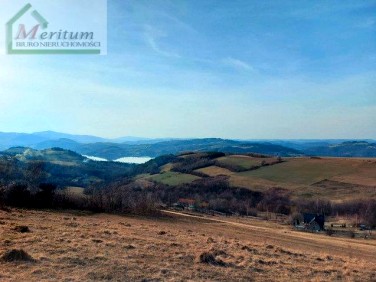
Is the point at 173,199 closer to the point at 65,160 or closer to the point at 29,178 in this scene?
the point at 29,178

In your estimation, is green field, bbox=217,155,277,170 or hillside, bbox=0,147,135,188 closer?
green field, bbox=217,155,277,170

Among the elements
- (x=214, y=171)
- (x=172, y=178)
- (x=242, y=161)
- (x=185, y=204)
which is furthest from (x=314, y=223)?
(x=242, y=161)

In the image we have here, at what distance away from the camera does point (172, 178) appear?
11612cm

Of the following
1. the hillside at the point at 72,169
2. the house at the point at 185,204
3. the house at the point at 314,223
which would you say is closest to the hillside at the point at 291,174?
the house at the point at 185,204

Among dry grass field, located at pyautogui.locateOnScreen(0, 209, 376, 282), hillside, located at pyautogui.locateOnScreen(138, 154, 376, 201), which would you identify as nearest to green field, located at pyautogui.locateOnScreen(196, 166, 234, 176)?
hillside, located at pyautogui.locateOnScreen(138, 154, 376, 201)

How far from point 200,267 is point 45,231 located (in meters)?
9.17

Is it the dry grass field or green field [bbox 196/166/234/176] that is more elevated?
the dry grass field

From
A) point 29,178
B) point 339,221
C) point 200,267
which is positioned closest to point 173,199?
point 339,221

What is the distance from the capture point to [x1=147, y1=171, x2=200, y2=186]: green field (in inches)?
4332

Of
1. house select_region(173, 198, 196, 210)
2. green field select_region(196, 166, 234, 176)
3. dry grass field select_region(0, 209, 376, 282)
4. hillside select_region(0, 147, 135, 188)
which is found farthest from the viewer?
hillside select_region(0, 147, 135, 188)

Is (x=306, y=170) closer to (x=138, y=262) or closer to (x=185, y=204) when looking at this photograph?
(x=185, y=204)

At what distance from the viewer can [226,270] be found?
45.5 ft

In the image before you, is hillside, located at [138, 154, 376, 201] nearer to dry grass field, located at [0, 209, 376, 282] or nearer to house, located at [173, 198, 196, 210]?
house, located at [173, 198, 196, 210]

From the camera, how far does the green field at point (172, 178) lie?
11003 centimetres
